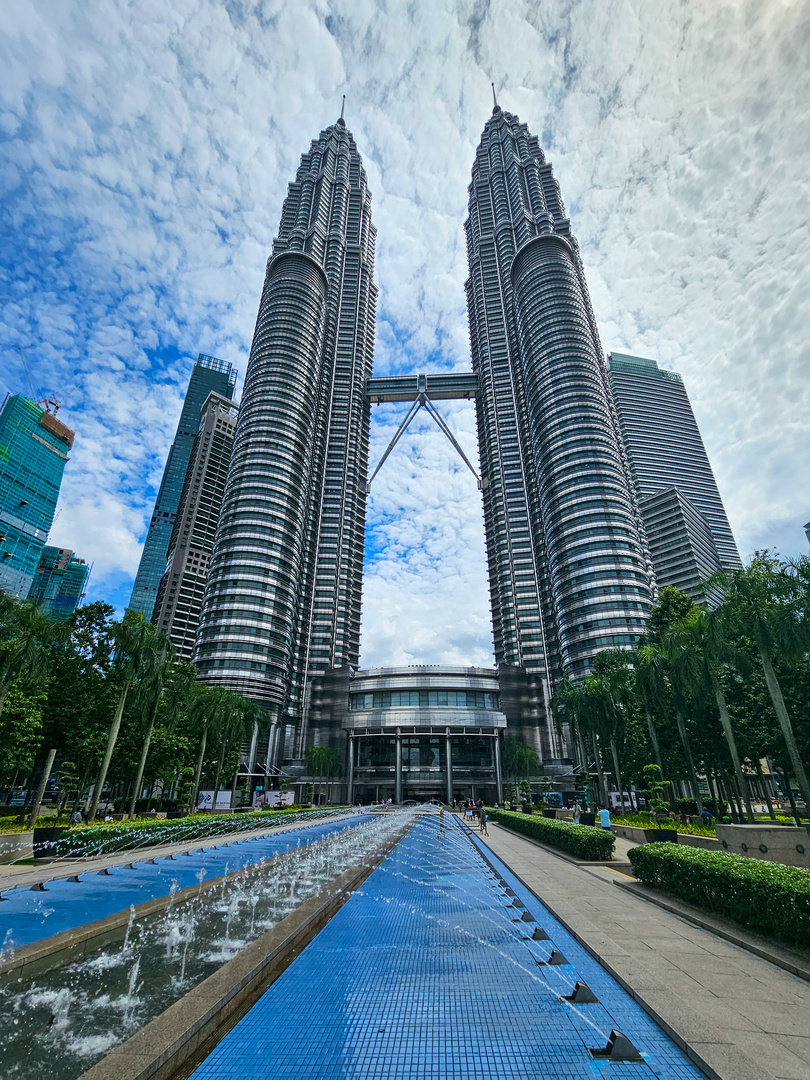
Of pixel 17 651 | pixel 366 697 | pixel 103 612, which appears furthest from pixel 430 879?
pixel 366 697

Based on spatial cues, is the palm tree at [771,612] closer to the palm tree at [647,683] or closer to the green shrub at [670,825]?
the green shrub at [670,825]

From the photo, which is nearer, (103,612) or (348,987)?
(348,987)

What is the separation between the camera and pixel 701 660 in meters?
30.7

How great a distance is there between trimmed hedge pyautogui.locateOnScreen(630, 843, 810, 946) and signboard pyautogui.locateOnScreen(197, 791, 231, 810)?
41.2m

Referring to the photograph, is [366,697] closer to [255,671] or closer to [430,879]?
[255,671]

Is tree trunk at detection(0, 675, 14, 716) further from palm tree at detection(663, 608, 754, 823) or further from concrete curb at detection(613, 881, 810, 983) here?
palm tree at detection(663, 608, 754, 823)

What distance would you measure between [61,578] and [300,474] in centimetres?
12466

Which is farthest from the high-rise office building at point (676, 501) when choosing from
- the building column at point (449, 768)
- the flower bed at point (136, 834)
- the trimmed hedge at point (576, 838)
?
the flower bed at point (136, 834)

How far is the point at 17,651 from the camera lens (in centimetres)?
2483

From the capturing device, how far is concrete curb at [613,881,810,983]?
24.3 ft

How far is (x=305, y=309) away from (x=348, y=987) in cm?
14834

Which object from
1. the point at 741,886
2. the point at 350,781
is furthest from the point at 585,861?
the point at 350,781

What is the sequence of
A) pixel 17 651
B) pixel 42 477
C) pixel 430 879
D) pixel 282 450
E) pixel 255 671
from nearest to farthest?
1. pixel 430 879
2. pixel 17 651
3. pixel 255 671
4. pixel 282 450
5. pixel 42 477

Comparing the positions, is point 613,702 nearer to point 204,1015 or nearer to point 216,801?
point 216,801
